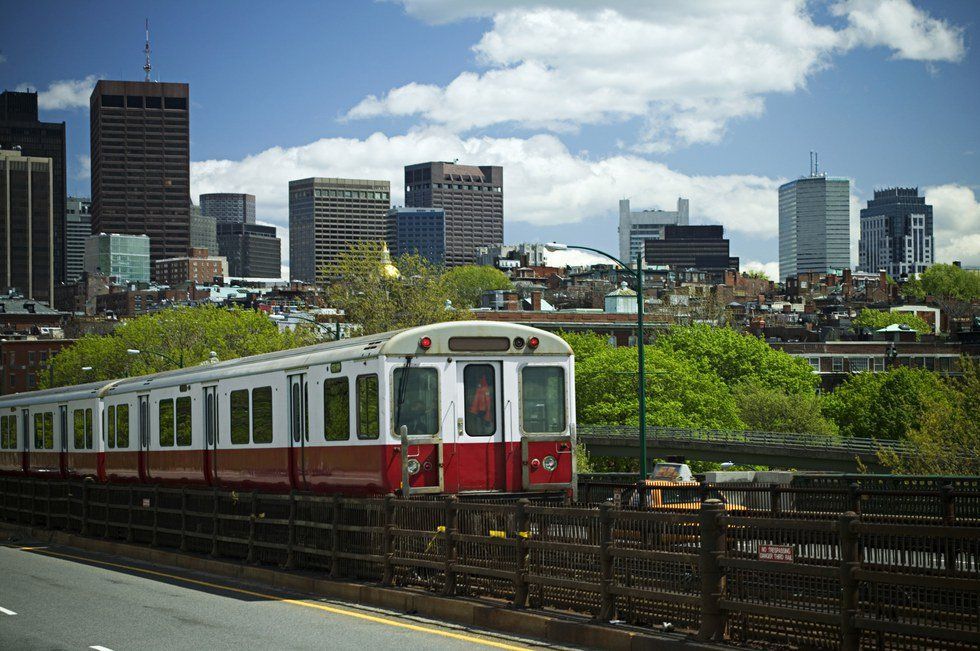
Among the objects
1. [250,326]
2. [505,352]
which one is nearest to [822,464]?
[250,326]

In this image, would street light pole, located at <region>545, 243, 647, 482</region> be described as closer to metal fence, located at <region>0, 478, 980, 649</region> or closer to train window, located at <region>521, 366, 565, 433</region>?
train window, located at <region>521, 366, 565, 433</region>

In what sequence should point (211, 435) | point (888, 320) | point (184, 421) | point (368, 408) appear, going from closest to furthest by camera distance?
point (368, 408) → point (211, 435) → point (184, 421) → point (888, 320)

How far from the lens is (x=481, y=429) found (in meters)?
21.5

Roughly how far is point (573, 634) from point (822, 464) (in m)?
69.5

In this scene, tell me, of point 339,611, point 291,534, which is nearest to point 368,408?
point 291,534

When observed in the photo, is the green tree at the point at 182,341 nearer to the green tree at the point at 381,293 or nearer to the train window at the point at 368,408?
the green tree at the point at 381,293

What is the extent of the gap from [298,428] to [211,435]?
16.4 feet

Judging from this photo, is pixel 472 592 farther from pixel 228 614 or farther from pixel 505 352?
pixel 505 352

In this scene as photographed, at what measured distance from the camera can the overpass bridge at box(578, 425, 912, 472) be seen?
7988 cm

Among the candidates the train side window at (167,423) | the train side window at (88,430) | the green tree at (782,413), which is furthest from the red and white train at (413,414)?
the green tree at (782,413)

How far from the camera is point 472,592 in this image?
1719 cm

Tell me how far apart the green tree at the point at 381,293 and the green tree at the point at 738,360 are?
40.5 m

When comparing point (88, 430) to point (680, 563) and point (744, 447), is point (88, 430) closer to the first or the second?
point (680, 563)

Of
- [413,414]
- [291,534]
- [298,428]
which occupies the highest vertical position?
Answer: [413,414]
